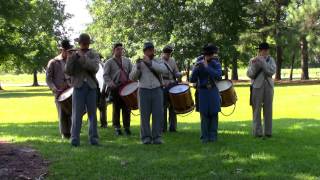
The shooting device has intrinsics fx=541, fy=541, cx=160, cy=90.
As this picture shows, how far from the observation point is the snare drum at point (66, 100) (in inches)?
410

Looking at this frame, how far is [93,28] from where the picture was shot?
5428cm

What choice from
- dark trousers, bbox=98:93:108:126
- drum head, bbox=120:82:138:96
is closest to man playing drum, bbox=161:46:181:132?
drum head, bbox=120:82:138:96

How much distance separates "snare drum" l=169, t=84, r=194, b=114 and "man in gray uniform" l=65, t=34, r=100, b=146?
177 centimetres

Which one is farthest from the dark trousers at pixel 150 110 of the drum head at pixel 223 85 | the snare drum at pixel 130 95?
the drum head at pixel 223 85

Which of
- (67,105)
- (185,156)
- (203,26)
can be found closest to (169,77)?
(67,105)

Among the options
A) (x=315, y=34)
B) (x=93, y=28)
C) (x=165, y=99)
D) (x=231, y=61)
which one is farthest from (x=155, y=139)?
(x=93, y=28)

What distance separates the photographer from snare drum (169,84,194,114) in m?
10.8

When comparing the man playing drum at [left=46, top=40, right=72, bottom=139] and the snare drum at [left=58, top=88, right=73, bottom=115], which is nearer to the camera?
the snare drum at [left=58, top=88, right=73, bottom=115]

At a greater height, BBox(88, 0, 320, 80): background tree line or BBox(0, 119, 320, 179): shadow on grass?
BBox(88, 0, 320, 80): background tree line

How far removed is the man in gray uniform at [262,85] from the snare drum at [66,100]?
11.9 ft

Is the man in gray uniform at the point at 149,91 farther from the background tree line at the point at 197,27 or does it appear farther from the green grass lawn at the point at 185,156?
the background tree line at the point at 197,27

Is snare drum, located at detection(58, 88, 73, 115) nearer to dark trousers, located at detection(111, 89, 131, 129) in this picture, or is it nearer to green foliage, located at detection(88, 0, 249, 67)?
dark trousers, located at detection(111, 89, 131, 129)

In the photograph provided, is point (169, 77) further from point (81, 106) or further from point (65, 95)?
point (81, 106)

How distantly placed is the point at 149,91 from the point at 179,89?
1.04 meters
